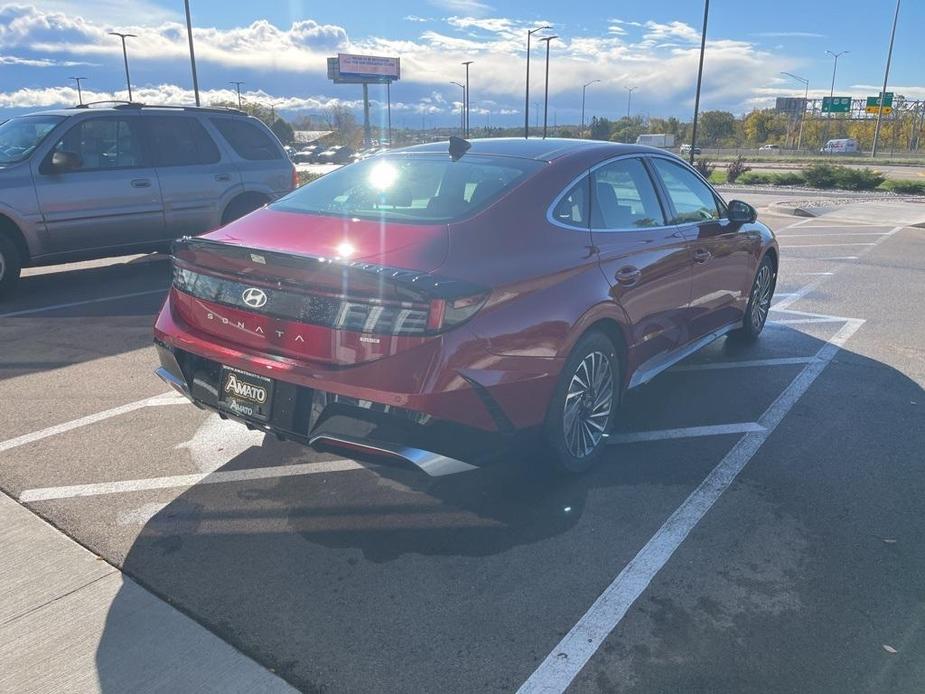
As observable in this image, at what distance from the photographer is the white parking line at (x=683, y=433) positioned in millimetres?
4543

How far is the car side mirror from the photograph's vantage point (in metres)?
7.57

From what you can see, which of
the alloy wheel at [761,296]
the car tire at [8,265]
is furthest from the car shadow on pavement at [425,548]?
the car tire at [8,265]

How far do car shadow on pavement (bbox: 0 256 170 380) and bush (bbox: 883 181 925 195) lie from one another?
2528cm

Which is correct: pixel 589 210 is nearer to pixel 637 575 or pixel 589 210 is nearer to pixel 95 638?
pixel 637 575

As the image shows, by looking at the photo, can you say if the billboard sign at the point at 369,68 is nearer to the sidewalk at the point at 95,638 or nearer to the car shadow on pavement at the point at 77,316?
the car shadow on pavement at the point at 77,316

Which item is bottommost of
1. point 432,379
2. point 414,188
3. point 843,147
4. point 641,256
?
point 843,147

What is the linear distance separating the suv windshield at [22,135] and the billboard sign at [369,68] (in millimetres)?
77090

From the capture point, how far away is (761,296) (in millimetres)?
6523

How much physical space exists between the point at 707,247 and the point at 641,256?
1102 mm

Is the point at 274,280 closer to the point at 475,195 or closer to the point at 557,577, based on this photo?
the point at 475,195

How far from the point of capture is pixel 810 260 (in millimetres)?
11242

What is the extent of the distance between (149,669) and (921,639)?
2.75 meters

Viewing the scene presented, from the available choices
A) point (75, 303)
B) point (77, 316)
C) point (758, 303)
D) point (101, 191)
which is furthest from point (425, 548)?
point (101, 191)

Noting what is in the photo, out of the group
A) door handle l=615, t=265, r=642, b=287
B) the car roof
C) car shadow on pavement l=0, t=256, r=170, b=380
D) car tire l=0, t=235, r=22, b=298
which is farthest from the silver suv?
door handle l=615, t=265, r=642, b=287
